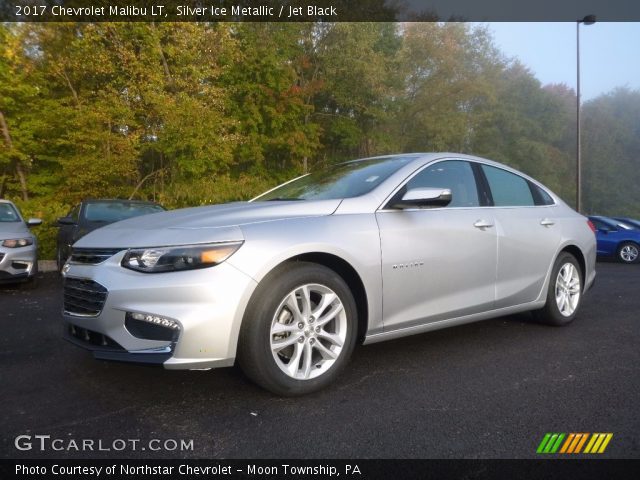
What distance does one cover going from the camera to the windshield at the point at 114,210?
8.85 meters

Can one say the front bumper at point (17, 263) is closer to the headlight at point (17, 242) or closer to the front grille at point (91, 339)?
the headlight at point (17, 242)

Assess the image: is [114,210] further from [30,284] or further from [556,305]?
[556,305]

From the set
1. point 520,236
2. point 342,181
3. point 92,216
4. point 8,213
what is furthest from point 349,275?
point 8,213

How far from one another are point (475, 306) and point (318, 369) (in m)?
1.52

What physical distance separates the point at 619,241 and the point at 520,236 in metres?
10.9

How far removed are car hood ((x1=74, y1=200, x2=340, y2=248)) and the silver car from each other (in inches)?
0.5

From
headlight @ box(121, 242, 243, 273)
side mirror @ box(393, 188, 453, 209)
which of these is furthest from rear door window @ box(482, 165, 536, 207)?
headlight @ box(121, 242, 243, 273)

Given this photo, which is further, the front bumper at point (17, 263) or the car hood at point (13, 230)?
the car hood at point (13, 230)

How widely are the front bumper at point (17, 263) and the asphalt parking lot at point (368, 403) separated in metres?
3.33

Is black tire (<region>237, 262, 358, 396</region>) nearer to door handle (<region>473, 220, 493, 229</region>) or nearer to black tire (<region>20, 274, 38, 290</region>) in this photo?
door handle (<region>473, 220, 493, 229</region>)

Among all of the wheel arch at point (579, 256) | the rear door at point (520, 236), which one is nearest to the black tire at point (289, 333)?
the rear door at point (520, 236)

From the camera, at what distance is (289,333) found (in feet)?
10.1

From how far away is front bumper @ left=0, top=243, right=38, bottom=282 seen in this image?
7250mm

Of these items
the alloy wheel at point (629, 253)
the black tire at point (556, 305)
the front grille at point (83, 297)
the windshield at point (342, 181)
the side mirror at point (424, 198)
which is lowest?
the alloy wheel at point (629, 253)
